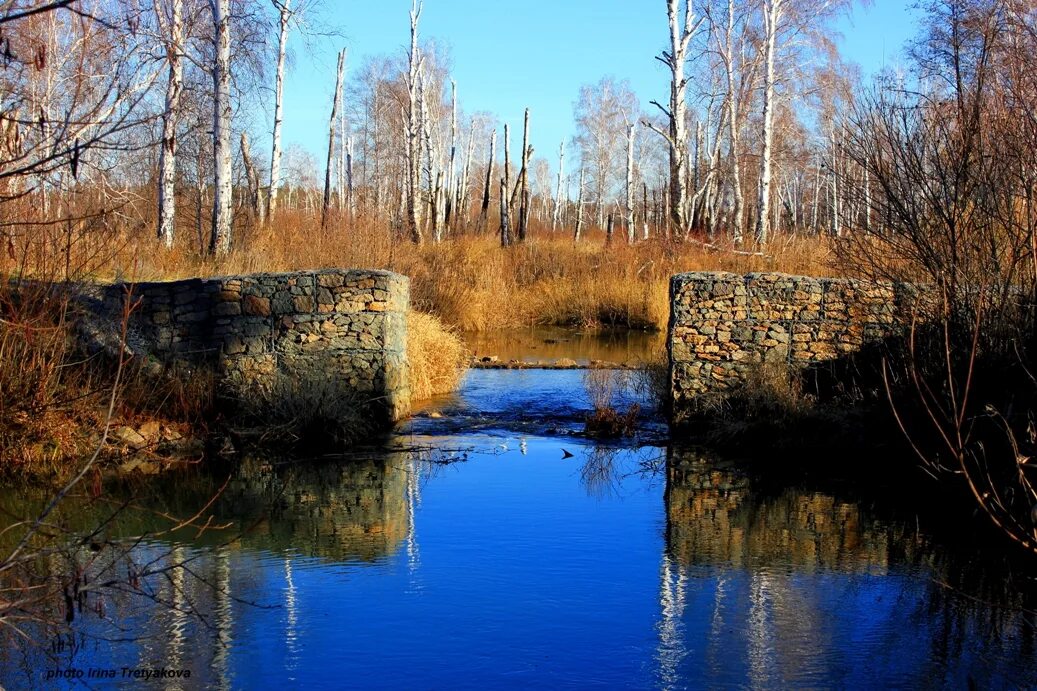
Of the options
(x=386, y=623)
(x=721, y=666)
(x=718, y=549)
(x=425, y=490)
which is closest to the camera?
(x=721, y=666)

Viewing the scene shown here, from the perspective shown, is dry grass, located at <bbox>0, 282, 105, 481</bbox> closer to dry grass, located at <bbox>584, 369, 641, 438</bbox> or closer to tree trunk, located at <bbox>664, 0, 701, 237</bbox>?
dry grass, located at <bbox>584, 369, 641, 438</bbox>

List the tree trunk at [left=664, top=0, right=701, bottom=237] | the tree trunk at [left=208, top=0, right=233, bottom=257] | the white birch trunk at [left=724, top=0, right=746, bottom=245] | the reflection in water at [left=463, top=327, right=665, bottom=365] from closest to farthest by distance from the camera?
1. the tree trunk at [left=208, top=0, right=233, bottom=257]
2. the reflection in water at [left=463, top=327, right=665, bottom=365]
3. the tree trunk at [left=664, top=0, right=701, bottom=237]
4. the white birch trunk at [left=724, top=0, right=746, bottom=245]

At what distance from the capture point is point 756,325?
12734 millimetres

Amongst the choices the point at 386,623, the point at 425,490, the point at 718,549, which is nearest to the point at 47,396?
the point at 425,490

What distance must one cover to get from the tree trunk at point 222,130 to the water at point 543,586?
798cm

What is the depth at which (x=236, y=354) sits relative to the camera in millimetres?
12812

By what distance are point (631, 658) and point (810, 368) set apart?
7160mm

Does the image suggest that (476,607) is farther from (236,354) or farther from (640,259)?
(640,259)

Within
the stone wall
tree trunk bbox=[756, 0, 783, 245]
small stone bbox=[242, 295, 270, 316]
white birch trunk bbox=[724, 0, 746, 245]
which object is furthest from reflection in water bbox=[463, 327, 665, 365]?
small stone bbox=[242, 295, 270, 316]

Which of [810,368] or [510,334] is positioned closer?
[810,368]

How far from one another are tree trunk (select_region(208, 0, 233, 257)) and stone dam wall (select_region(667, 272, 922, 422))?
8.82m

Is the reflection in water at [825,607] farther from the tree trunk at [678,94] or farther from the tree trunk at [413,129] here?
the tree trunk at [413,129]

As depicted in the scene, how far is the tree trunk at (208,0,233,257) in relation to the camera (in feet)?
59.9

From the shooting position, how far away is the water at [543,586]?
601 centimetres
